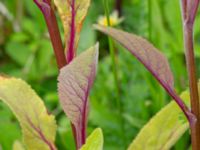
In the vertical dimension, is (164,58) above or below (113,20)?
above

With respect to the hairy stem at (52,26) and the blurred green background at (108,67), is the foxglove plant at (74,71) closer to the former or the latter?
the hairy stem at (52,26)

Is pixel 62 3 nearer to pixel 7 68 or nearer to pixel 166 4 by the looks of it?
pixel 166 4

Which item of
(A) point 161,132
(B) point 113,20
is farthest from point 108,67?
(A) point 161,132

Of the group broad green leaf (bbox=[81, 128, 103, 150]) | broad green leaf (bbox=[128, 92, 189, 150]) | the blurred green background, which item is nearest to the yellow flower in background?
the blurred green background

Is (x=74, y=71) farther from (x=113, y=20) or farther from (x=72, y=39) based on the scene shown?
(x=113, y=20)

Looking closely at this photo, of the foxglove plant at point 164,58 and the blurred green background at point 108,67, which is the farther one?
the blurred green background at point 108,67

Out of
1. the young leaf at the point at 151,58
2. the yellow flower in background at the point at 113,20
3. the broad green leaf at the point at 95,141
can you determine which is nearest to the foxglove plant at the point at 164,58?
the young leaf at the point at 151,58
